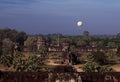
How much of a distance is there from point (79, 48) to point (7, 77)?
53.9m

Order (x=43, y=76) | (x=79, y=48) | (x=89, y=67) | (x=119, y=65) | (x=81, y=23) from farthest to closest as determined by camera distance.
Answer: (x=79, y=48) → (x=119, y=65) → (x=89, y=67) → (x=81, y=23) → (x=43, y=76)

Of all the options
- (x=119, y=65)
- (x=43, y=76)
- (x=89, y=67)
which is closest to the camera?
(x=43, y=76)

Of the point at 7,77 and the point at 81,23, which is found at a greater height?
the point at 81,23

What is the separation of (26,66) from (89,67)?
22.4 ft

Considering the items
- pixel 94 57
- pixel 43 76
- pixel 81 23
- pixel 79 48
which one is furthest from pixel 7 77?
pixel 79 48

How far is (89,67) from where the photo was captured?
35969mm

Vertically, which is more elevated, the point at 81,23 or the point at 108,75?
the point at 81,23

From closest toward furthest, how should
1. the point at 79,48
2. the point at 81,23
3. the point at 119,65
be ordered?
the point at 81,23 < the point at 119,65 < the point at 79,48

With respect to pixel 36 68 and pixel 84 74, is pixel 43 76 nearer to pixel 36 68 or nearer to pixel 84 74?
pixel 84 74

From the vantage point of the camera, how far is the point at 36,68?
36.2 meters

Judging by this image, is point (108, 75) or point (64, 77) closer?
point (64, 77)

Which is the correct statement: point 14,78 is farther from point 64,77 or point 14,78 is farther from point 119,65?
point 119,65

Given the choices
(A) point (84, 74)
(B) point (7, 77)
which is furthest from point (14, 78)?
(A) point (84, 74)

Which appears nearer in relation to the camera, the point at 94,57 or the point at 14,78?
the point at 14,78
